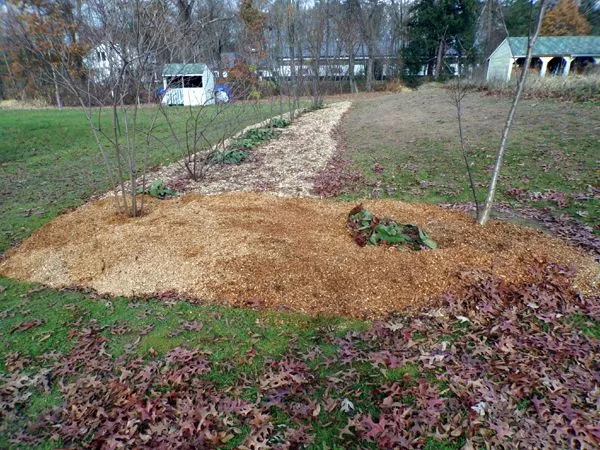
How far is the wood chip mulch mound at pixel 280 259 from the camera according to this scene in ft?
12.1

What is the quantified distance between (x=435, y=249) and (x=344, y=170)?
170 inches

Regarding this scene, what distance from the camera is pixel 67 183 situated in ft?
26.9

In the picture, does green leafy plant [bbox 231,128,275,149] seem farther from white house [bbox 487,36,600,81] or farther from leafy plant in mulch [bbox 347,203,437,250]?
white house [bbox 487,36,600,81]

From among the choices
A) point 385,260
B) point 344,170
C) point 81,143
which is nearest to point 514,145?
point 344,170

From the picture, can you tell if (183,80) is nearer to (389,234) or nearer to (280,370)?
(389,234)

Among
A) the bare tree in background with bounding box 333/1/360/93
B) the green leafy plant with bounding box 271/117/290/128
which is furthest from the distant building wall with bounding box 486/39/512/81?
the green leafy plant with bounding box 271/117/290/128

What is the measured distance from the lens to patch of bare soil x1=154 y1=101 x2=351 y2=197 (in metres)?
7.29

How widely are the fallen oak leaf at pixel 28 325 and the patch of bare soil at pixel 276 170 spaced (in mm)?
3911

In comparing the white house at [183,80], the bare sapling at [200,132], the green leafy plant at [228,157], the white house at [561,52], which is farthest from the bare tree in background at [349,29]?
the green leafy plant at [228,157]

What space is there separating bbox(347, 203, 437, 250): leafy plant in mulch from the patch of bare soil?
225 centimetres

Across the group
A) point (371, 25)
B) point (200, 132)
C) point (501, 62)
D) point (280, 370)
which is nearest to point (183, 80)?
point (200, 132)

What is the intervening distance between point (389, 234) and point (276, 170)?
4.57m

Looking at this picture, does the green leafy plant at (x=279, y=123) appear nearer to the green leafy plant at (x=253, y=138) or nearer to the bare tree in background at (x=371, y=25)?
the green leafy plant at (x=253, y=138)

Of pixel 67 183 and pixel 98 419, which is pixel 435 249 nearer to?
pixel 98 419
